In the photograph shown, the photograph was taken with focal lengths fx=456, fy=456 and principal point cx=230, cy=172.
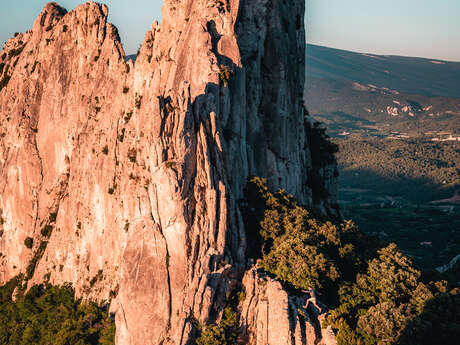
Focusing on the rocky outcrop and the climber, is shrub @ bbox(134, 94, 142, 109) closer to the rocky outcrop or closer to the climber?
the rocky outcrop

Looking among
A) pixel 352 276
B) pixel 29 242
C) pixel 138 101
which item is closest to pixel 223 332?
pixel 352 276

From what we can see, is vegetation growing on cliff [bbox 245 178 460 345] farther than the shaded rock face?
No

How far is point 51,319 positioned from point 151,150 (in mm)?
38372

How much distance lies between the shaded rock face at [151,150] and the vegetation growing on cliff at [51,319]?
2926mm

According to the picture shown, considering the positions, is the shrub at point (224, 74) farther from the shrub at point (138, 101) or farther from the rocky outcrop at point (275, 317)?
the rocky outcrop at point (275, 317)

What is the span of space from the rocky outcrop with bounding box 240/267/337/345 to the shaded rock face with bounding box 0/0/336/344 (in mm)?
1489

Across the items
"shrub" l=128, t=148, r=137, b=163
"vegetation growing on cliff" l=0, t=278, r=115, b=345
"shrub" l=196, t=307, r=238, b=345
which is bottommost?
"vegetation growing on cliff" l=0, t=278, r=115, b=345

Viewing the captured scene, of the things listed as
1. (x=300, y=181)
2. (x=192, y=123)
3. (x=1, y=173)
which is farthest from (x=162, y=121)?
(x=1, y=173)

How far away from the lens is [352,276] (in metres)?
58.5

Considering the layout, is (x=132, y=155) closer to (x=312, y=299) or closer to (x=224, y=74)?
(x=224, y=74)

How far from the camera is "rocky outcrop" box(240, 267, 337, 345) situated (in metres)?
44.4

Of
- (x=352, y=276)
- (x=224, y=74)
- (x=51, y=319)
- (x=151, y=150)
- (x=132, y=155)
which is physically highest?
(x=224, y=74)

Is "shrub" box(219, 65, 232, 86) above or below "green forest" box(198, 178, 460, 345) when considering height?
above

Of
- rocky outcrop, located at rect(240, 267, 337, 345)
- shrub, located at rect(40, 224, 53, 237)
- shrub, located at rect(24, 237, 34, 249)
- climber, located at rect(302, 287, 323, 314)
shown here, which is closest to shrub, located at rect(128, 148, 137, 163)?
rocky outcrop, located at rect(240, 267, 337, 345)
